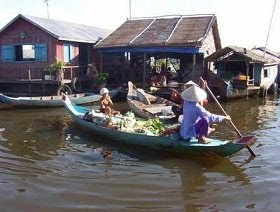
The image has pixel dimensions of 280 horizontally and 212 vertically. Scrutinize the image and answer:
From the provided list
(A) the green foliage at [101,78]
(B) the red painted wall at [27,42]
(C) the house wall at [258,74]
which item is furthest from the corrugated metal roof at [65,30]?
(C) the house wall at [258,74]

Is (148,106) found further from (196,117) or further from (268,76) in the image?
(268,76)

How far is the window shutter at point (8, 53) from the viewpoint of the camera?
22891mm

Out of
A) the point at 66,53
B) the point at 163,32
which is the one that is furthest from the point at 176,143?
the point at 66,53

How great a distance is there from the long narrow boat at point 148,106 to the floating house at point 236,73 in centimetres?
477

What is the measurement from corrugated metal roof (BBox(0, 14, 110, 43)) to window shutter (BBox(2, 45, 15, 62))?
108 cm

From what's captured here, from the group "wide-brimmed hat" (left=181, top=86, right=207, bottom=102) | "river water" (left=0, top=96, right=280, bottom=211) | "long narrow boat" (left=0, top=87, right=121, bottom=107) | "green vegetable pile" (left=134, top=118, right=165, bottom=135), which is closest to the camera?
"river water" (left=0, top=96, right=280, bottom=211)

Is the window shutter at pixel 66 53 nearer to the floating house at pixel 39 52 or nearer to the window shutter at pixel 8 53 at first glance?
the floating house at pixel 39 52

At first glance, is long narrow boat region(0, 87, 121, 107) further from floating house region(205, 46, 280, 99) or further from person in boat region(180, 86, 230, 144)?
person in boat region(180, 86, 230, 144)

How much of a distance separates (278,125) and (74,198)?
29.0ft

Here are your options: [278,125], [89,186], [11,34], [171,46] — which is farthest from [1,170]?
[11,34]

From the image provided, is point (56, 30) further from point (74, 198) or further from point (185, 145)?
point (74, 198)

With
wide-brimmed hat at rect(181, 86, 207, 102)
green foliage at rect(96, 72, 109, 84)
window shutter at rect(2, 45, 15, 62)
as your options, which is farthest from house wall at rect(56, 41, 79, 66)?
wide-brimmed hat at rect(181, 86, 207, 102)

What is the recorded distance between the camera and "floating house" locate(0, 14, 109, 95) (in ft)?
69.9

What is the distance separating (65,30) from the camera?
22.6 m
